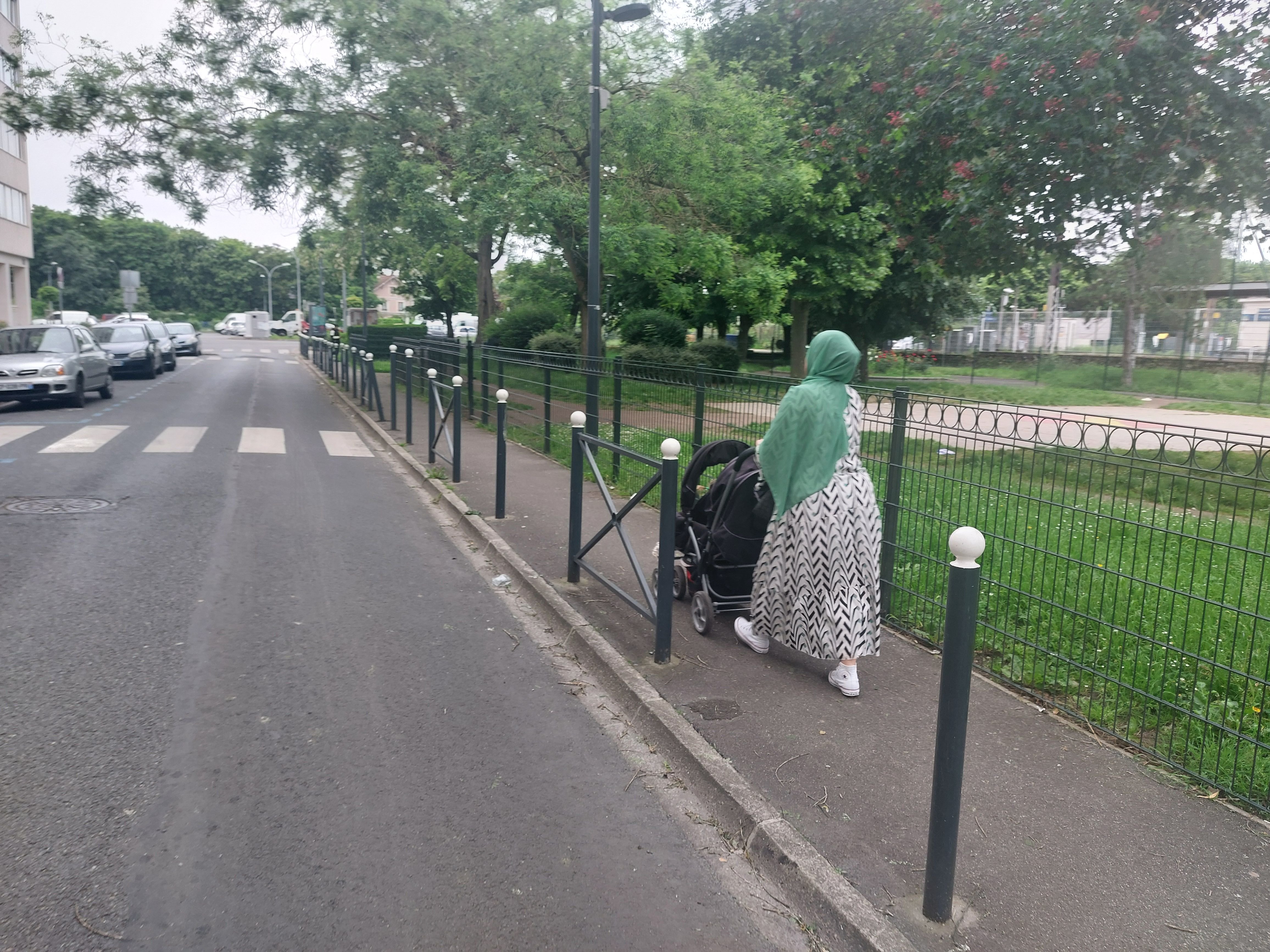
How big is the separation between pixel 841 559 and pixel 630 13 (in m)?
10.4

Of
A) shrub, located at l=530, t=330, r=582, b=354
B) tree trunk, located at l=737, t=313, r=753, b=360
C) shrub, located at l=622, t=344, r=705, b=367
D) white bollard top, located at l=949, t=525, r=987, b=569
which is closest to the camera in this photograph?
white bollard top, located at l=949, t=525, r=987, b=569

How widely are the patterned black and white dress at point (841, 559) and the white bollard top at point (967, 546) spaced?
1733 millimetres

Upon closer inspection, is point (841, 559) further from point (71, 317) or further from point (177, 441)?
point (71, 317)

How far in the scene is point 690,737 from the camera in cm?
431

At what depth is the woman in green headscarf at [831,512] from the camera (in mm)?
4695

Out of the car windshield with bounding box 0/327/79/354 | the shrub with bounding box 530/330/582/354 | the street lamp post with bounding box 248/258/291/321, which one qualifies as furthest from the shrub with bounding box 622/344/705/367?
the street lamp post with bounding box 248/258/291/321

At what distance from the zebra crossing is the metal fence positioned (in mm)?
8667

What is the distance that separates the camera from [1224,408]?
21.9 m

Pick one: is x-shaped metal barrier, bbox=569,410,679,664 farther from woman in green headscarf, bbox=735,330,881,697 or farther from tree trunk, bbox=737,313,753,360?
tree trunk, bbox=737,313,753,360

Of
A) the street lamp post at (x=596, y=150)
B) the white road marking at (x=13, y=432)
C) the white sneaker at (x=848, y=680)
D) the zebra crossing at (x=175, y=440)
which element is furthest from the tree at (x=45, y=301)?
the white sneaker at (x=848, y=680)

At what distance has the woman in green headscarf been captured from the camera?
470 cm

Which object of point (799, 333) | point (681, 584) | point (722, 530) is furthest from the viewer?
point (799, 333)

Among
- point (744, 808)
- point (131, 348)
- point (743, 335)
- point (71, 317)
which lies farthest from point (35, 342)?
point (71, 317)

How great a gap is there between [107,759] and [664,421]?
593 centimetres
